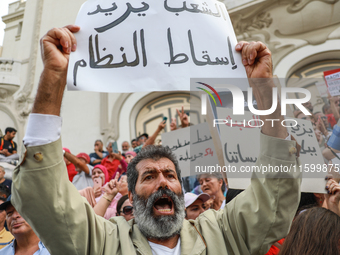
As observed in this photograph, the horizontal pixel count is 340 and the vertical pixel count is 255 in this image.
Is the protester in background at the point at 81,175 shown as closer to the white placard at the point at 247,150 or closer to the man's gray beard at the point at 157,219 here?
the white placard at the point at 247,150

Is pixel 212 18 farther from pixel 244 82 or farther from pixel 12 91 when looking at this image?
pixel 12 91

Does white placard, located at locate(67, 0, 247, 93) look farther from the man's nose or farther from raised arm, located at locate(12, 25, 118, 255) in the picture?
the man's nose

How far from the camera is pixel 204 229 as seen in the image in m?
1.52

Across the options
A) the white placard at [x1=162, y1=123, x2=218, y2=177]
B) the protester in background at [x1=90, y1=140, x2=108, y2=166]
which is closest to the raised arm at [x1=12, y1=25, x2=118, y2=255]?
the white placard at [x1=162, y1=123, x2=218, y2=177]

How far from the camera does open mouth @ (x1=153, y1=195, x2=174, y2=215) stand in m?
1.60

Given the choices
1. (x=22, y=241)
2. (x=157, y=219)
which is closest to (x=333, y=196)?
(x=157, y=219)

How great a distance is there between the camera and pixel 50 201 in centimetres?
123

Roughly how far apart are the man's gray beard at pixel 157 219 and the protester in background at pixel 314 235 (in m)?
0.58

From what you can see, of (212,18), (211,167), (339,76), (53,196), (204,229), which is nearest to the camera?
(53,196)

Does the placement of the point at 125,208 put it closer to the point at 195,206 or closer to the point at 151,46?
the point at 195,206

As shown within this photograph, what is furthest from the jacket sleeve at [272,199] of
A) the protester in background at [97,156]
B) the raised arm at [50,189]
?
the protester in background at [97,156]

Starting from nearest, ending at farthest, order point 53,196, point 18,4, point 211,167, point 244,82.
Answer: point 53,196
point 244,82
point 211,167
point 18,4

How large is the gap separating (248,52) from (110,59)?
72 cm

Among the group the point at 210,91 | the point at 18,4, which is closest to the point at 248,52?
the point at 210,91
